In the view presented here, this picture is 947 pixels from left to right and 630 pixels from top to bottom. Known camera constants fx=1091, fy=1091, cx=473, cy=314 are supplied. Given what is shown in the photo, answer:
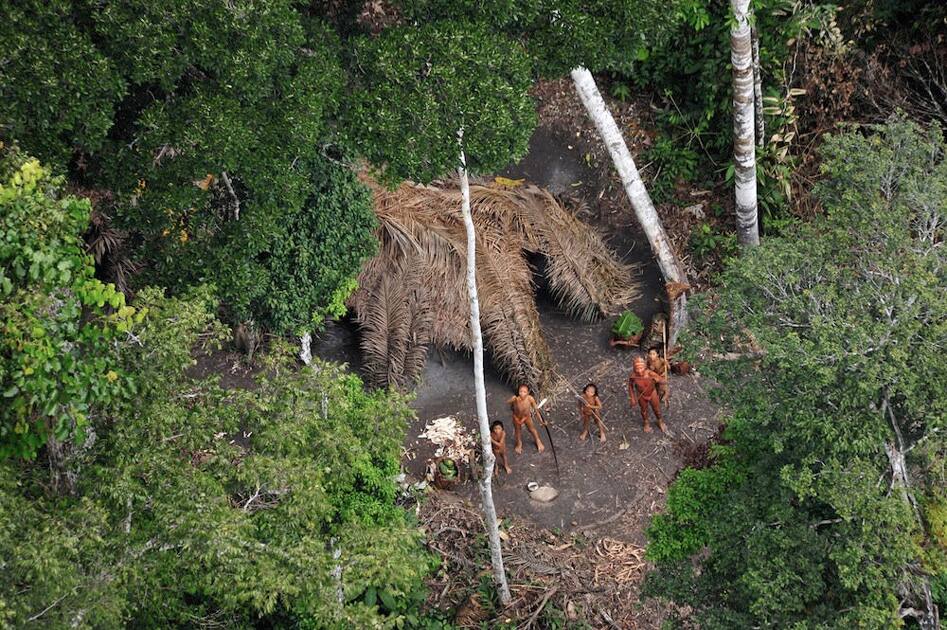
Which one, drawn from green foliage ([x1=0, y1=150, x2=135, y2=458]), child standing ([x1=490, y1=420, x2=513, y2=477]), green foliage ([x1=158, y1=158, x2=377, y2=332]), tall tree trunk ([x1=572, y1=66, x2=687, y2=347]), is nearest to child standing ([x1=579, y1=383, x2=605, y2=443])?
child standing ([x1=490, y1=420, x2=513, y2=477])

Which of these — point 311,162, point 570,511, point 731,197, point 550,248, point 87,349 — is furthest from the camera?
point 731,197

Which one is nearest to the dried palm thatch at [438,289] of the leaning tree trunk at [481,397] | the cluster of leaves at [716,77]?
the leaning tree trunk at [481,397]

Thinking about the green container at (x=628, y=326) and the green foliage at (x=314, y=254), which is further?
the green container at (x=628, y=326)

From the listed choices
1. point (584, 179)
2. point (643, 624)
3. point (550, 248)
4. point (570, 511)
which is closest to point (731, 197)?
point (584, 179)

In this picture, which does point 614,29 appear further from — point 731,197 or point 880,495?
point 731,197

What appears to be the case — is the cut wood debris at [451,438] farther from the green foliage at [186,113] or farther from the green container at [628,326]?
the green foliage at [186,113]

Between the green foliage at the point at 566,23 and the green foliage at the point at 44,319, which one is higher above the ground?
the green foliage at the point at 566,23

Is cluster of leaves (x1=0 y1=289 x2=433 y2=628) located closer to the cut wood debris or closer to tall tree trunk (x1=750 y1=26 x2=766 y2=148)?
the cut wood debris
